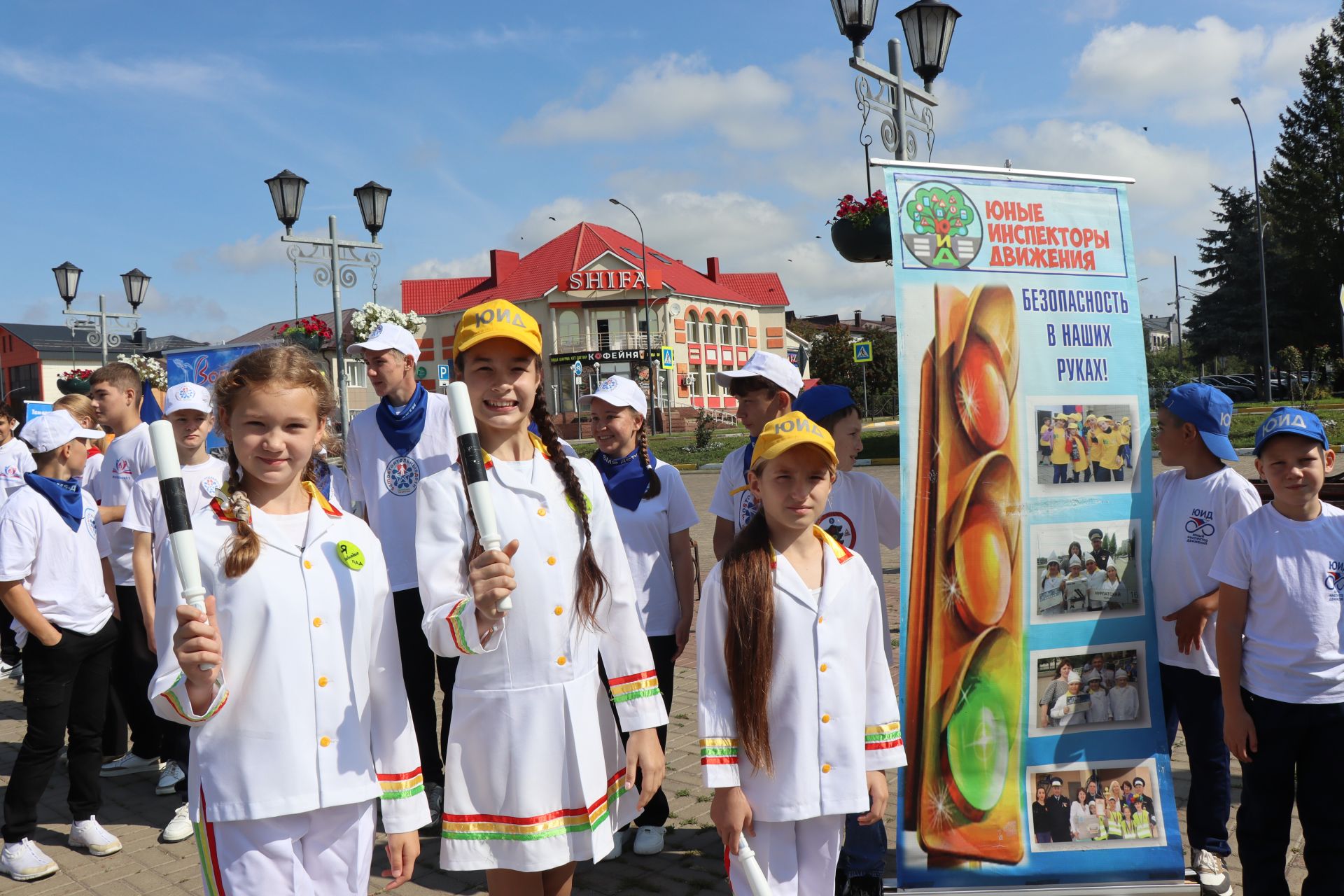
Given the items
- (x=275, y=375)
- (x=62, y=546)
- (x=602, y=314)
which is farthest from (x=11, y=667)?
(x=602, y=314)

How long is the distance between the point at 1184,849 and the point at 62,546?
524 cm

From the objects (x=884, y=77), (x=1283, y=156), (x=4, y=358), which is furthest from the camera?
(x=4, y=358)

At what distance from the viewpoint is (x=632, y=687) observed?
2623mm

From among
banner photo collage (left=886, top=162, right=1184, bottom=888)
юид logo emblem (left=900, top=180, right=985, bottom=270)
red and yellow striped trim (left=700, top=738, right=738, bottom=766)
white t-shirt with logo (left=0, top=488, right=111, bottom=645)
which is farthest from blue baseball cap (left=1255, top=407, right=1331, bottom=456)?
white t-shirt with logo (left=0, top=488, right=111, bottom=645)

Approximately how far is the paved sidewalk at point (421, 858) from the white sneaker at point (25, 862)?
0.13ft

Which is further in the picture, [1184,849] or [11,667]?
[11,667]

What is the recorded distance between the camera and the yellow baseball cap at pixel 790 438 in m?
2.73

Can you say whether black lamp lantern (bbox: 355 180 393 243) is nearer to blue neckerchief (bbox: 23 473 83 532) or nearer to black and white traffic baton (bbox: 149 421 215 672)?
blue neckerchief (bbox: 23 473 83 532)

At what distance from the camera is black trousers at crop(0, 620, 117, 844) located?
4.44m

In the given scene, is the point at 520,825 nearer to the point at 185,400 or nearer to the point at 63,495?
the point at 185,400

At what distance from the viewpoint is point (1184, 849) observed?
414 cm

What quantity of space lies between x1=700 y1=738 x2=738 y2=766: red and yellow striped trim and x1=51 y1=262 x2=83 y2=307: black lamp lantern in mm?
21546

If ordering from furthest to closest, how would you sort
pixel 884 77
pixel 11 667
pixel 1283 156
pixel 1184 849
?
1. pixel 1283 156
2. pixel 11 667
3. pixel 884 77
4. pixel 1184 849

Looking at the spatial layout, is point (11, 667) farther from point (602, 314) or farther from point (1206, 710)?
point (602, 314)
